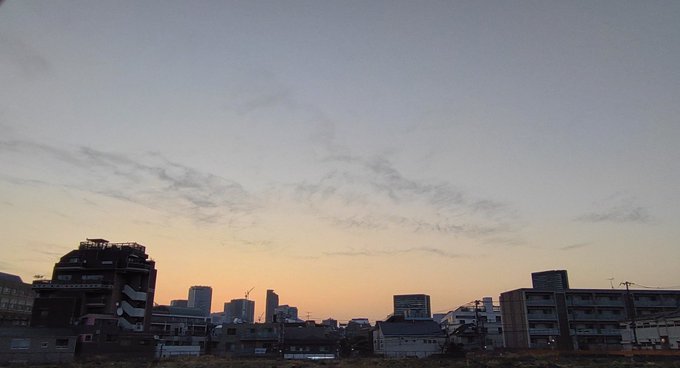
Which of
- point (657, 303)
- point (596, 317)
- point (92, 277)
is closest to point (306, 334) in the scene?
point (92, 277)

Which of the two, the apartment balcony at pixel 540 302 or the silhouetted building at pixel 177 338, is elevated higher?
the apartment balcony at pixel 540 302

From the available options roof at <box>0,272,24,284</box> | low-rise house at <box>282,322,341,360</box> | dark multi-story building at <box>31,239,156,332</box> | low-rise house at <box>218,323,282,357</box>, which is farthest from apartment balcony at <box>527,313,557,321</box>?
roof at <box>0,272,24,284</box>

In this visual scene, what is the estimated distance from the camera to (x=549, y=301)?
9131 centimetres

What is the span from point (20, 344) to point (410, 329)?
6001 centimetres

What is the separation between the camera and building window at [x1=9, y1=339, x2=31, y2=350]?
55.4m

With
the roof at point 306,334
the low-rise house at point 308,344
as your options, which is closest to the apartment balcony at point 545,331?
the low-rise house at point 308,344

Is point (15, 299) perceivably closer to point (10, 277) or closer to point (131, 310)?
point (10, 277)

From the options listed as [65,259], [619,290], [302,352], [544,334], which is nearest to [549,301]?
[544,334]

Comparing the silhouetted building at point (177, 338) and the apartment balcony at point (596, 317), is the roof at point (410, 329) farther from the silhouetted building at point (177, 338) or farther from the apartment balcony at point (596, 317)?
the silhouetted building at point (177, 338)

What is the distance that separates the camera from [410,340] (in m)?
86.1

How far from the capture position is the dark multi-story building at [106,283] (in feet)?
273

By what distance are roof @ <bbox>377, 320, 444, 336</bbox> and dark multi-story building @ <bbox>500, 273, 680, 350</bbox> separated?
52.4ft

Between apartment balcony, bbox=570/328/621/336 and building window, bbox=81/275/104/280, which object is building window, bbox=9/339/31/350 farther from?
apartment balcony, bbox=570/328/621/336

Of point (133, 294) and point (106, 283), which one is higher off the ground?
point (106, 283)
